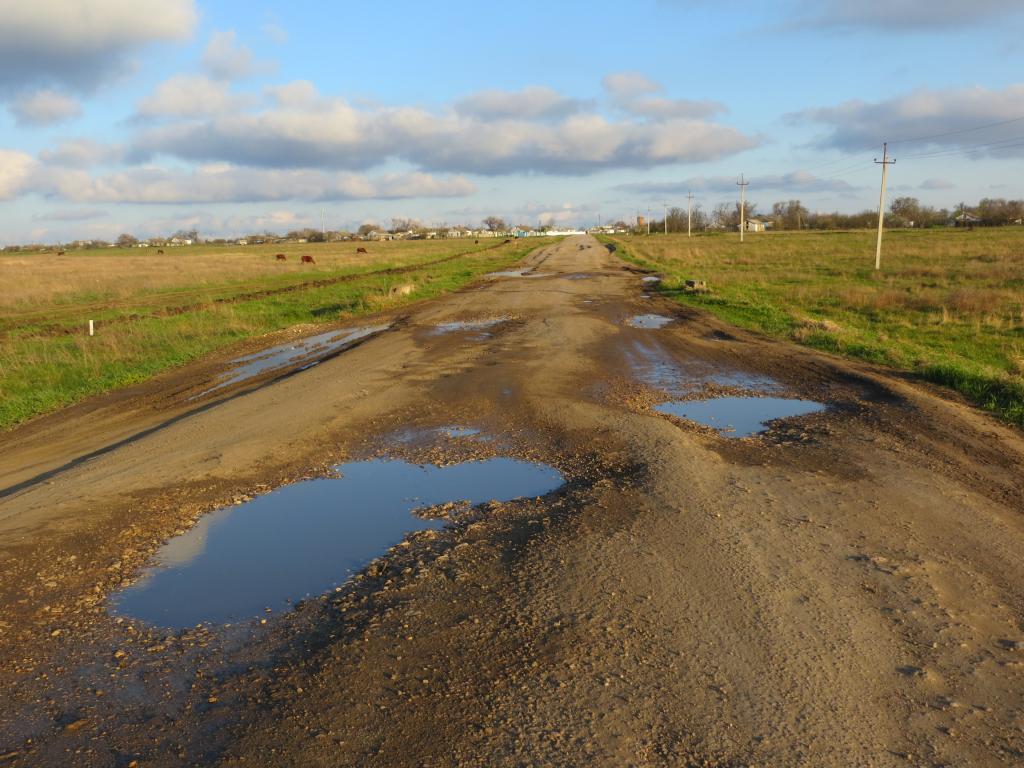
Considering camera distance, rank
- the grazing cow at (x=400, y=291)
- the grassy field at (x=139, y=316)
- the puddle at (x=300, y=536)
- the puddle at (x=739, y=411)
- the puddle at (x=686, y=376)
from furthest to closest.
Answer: the grazing cow at (x=400, y=291) → the grassy field at (x=139, y=316) → the puddle at (x=686, y=376) → the puddle at (x=739, y=411) → the puddle at (x=300, y=536)

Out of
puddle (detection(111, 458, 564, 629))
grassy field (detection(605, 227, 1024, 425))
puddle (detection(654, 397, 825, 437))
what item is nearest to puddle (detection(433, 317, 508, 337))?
grassy field (detection(605, 227, 1024, 425))

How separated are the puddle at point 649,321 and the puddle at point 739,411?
7.99 metres

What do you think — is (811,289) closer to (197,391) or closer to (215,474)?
(197,391)

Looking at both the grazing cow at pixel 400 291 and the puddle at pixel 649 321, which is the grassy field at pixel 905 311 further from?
the grazing cow at pixel 400 291

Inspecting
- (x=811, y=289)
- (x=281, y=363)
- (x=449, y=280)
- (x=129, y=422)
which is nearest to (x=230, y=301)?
(x=449, y=280)

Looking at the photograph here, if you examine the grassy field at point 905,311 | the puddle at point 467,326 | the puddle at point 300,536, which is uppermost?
the puddle at point 300,536

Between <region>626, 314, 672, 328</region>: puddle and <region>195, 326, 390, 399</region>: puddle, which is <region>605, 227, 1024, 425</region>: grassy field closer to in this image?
<region>626, 314, 672, 328</region>: puddle

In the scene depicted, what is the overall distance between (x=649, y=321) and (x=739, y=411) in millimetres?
9635

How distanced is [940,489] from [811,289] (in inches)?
901

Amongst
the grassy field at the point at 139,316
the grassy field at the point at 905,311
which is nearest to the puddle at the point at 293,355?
the grassy field at the point at 139,316

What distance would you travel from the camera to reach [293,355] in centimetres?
1600

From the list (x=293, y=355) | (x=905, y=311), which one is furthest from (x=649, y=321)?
(x=293, y=355)

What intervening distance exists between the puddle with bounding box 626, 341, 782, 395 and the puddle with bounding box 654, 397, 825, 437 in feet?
2.26

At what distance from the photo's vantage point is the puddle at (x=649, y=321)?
731 inches
